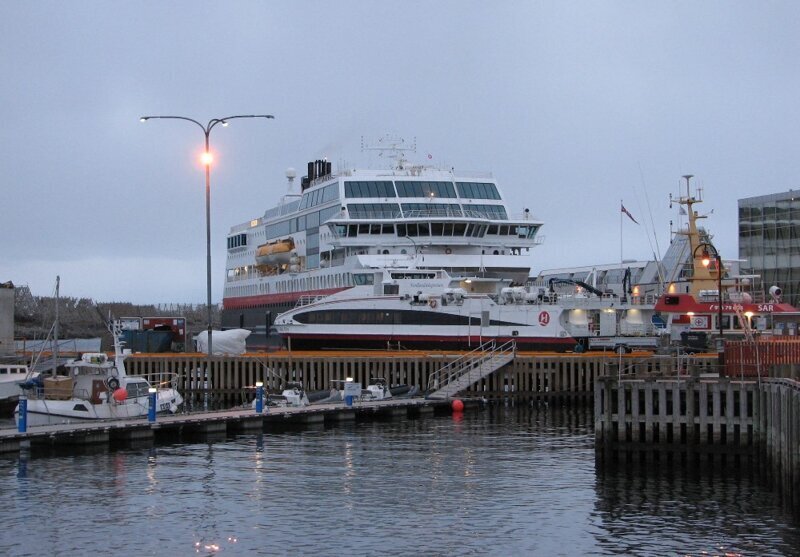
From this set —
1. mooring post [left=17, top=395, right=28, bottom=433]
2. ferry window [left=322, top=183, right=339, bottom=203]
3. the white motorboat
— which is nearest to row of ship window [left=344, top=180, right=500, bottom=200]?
ferry window [left=322, top=183, right=339, bottom=203]

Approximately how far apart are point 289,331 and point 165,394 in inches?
833

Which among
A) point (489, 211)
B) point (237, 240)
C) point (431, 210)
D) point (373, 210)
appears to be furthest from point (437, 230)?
point (237, 240)

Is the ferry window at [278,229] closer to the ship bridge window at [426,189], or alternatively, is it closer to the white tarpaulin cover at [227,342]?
the ship bridge window at [426,189]

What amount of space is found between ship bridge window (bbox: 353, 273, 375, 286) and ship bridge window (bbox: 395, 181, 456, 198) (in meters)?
6.29

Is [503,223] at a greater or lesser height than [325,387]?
greater

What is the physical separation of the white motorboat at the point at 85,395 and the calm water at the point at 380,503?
12.0 feet

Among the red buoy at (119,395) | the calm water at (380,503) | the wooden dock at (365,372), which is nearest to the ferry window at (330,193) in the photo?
the wooden dock at (365,372)

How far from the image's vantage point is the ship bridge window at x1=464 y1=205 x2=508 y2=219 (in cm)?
7244

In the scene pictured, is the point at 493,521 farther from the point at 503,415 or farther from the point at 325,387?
the point at 325,387

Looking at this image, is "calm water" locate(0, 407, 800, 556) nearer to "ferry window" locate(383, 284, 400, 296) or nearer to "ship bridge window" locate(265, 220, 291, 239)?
"ferry window" locate(383, 284, 400, 296)

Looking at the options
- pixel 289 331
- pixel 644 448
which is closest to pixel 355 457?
pixel 644 448

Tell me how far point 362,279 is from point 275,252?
56.8 ft

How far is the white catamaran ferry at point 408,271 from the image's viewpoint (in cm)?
6209

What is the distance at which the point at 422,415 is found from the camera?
172 ft
